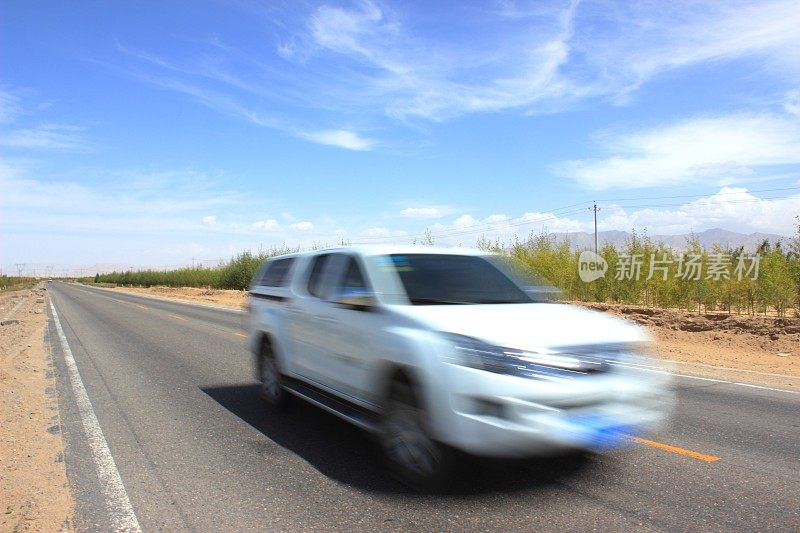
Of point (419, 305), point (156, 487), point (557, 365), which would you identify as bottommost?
point (156, 487)

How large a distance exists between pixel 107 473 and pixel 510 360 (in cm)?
358

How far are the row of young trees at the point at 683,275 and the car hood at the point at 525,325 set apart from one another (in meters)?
15.6

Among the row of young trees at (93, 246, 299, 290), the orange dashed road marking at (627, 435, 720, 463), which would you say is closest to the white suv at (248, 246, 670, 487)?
the orange dashed road marking at (627, 435, 720, 463)

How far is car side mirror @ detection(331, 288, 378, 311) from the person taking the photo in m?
5.11

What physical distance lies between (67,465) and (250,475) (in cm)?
175

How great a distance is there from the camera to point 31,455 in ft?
18.8

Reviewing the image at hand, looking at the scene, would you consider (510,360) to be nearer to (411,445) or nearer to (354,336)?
(411,445)

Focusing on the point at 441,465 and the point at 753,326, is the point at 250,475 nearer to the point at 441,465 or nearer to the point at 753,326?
the point at 441,465

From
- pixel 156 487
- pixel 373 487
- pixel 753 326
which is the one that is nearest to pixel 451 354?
pixel 373 487

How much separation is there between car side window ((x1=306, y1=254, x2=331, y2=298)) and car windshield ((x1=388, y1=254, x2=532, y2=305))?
108 cm

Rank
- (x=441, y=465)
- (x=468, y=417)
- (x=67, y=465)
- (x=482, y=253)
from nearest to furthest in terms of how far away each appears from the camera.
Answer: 1. (x=468, y=417)
2. (x=441, y=465)
3. (x=67, y=465)
4. (x=482, y=253)

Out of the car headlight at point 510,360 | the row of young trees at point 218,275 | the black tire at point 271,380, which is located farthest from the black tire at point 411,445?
the row of young trees at point 218,275

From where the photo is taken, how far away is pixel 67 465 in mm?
5410

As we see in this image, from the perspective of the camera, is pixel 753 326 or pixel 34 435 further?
pixel 753 326
